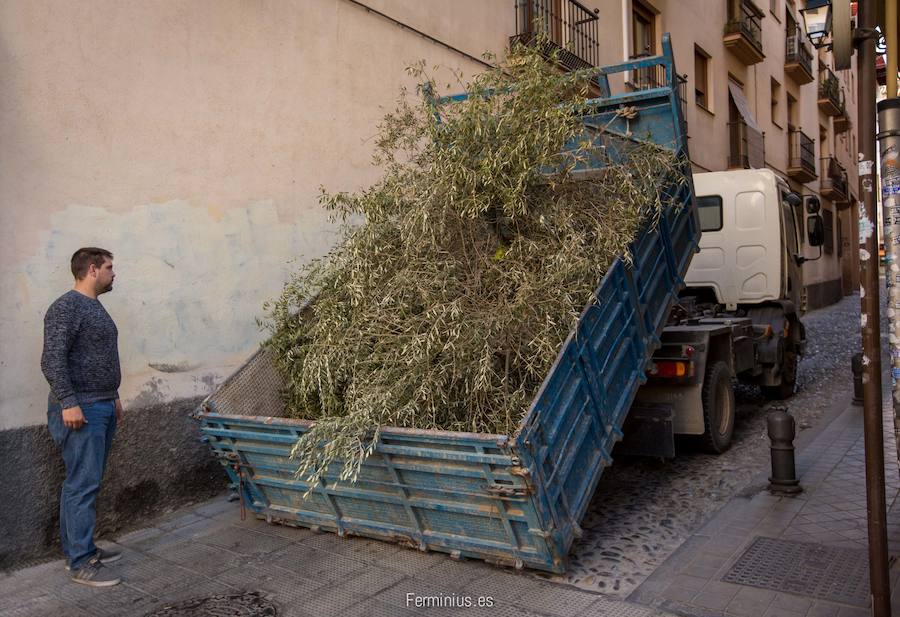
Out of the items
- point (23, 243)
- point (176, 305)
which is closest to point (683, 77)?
point (176, 305)

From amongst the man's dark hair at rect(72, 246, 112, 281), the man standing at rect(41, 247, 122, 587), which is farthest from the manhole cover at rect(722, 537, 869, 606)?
the man's dark hair at rect(72, 246, 112, 281)

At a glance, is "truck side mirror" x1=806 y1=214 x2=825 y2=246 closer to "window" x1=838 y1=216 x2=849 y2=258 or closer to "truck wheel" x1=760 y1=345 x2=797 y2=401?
"truck wheel" x1=760 y1=345 x2=797 y2=401

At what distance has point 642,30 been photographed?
14.2 m

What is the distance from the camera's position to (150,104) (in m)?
5.34

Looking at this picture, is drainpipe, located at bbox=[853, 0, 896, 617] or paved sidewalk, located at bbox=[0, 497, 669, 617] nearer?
drainpipe, located at bbox=[853, 0, 896, 617]

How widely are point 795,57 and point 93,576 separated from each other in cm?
2363

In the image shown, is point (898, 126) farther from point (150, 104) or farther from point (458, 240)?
point (150, 104)

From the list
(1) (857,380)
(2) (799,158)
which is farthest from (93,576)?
(2) (799,158)

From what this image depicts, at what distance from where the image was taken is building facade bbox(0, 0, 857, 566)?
180 inches

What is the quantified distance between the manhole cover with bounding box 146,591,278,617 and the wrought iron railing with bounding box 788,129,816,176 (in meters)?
22.2

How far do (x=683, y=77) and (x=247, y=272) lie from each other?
10.9 m

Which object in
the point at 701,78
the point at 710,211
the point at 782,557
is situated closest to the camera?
the point at 782,557

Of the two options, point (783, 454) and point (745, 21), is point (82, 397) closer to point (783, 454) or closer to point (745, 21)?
point (783, 454)

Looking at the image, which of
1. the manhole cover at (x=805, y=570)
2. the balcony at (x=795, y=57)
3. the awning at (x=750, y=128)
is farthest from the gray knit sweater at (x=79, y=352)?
the balcony at (x=795, y=57)
